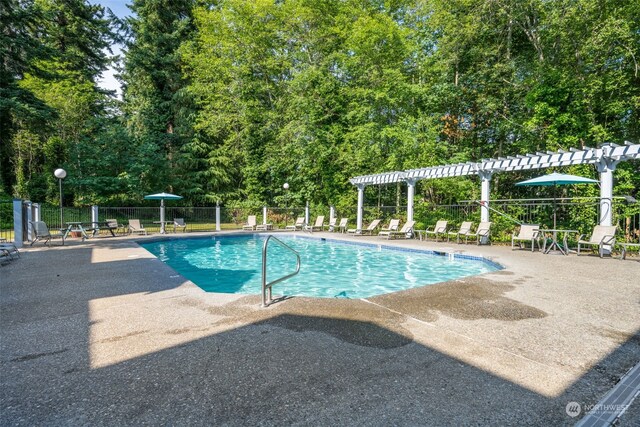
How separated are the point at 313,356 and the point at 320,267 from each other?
6.93 m

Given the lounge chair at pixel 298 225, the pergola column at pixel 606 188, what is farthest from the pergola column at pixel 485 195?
the lounge chair at pixel 298 225

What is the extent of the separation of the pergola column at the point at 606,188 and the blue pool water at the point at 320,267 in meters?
3.94

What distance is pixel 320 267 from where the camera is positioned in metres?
9.80

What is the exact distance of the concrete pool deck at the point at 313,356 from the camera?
2133mm

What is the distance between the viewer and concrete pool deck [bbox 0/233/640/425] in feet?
7.00

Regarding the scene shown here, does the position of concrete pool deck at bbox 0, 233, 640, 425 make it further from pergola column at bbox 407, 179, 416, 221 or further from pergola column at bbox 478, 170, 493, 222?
pergola column at bbox 407, 179, 416, 221

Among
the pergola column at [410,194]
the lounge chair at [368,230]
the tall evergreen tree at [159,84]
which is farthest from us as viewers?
the tall evergreen tree at [159,84]

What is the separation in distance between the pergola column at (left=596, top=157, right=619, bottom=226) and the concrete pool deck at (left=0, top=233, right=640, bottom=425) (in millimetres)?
5320

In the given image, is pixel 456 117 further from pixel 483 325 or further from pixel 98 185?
pixel 98 185

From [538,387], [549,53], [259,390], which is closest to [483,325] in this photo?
[538,387]

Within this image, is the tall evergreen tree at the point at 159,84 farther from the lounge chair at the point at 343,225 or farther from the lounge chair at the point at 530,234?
the lounge chair at the point at 530,234

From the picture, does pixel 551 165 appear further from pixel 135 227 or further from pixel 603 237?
pixel 135 227

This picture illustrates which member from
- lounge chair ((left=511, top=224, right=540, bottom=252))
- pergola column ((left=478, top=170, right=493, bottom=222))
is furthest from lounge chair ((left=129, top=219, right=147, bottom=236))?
lounge chair ((left=511, top=224, right=540, bottom=252))

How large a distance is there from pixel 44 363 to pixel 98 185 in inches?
801
